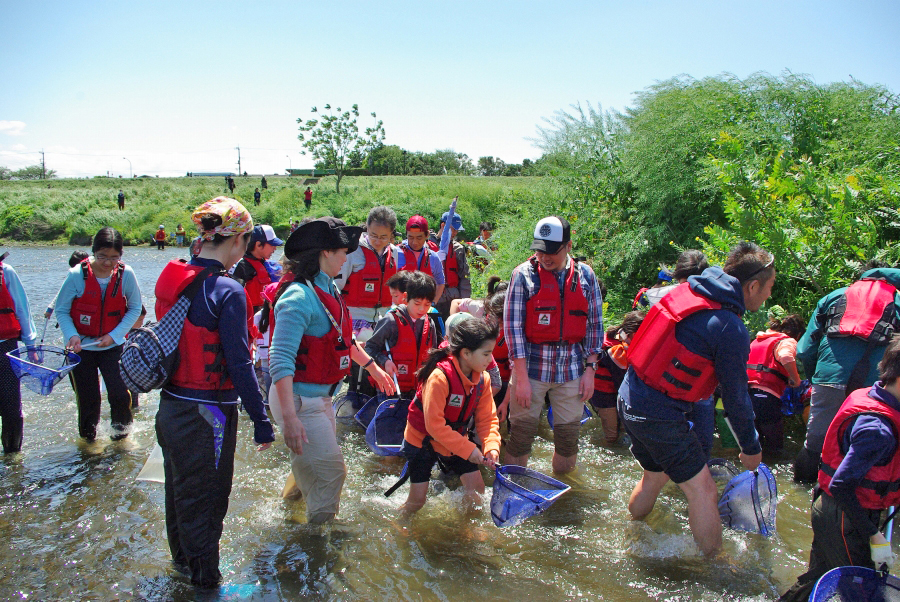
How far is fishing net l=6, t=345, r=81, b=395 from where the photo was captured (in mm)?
4824

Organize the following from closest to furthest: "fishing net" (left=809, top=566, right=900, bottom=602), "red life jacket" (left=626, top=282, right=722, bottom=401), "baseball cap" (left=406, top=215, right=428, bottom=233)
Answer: "fishing net" (left=809, top=566, right=900, bottom=602)
"red life jacket" (left=626, top=282, right=722, bottom=401)
"baseball cap" (left=406, top=215, right=428, bottom=233)

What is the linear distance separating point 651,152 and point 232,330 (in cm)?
769

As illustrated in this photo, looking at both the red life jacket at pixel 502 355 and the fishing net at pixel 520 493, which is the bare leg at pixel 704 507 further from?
the red life jacket at pixel 502 355

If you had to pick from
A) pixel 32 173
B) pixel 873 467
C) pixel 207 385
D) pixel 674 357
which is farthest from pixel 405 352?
pixel 32 173

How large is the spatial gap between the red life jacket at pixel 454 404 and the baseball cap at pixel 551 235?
1.00m

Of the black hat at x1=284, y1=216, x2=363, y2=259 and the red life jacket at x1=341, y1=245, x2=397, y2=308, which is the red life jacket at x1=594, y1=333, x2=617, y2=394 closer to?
the red life jacket at x1=341, y1=245, x2=397, y2=308

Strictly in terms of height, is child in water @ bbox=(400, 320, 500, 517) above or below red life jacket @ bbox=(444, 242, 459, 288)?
below

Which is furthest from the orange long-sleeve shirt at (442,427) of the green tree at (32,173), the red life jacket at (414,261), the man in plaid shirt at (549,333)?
the green tree at (32,173)

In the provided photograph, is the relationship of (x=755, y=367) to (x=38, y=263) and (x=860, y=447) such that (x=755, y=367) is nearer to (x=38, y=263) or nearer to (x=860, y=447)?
(x=860, y=447)

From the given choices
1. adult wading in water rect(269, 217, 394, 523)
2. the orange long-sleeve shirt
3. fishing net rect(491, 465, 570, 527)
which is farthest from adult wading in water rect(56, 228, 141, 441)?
fishing net rect(491, 465, 570, 527)

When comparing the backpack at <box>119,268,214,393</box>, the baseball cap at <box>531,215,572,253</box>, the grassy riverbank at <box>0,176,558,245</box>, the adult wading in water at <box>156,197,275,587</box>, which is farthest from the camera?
the grassy riverbank at <box>0,176,558,245</box>

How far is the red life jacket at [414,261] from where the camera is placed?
6.43 m

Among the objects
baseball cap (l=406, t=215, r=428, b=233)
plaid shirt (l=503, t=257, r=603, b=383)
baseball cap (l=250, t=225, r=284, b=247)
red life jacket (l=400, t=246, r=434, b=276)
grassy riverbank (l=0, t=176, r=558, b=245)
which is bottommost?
plaid shirt (l=503, t=257, r=603, b=383)

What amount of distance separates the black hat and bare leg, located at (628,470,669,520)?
235cm
